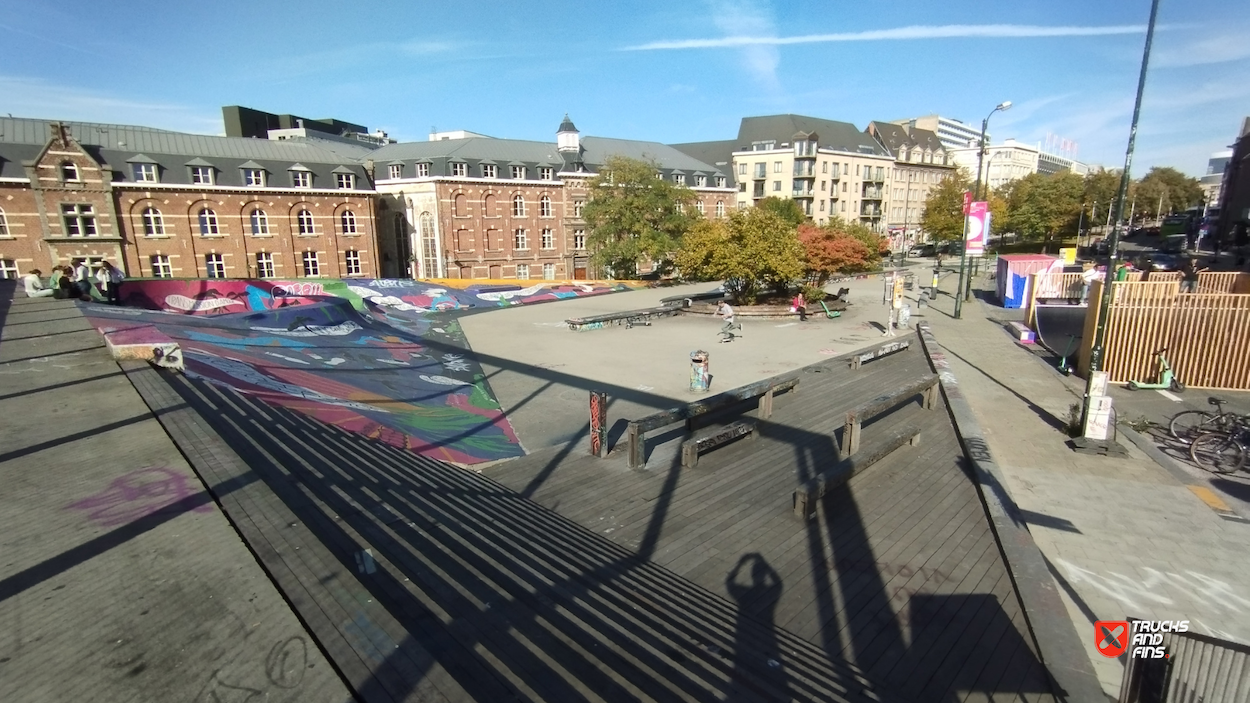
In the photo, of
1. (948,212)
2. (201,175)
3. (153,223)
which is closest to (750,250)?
(201,175)

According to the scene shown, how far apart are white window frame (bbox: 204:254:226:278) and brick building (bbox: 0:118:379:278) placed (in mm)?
93

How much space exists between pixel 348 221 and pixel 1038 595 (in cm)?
4873

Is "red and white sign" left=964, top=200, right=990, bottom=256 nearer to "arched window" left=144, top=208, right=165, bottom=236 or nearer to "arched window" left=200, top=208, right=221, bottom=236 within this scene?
"arched window" left=200, top=208, right=221, bottom=236

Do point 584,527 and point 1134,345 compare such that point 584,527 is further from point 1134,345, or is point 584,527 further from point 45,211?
point 45,211

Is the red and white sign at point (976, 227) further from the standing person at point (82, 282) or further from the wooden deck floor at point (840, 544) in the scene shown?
the standing person at point (82, 282)

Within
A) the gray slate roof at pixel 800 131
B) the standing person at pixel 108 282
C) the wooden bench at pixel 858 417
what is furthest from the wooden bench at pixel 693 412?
the gray slate roof at pixel 800 131

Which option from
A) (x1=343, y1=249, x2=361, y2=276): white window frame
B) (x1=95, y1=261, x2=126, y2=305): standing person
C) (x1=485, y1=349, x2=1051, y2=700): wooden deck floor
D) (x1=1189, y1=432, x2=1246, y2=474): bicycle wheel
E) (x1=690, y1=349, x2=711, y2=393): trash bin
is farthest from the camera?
(x1=343, y1=249, x2=361, y2=276): white window frame

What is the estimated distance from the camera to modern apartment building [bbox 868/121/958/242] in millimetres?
84000

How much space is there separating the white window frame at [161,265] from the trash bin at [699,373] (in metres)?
39.7

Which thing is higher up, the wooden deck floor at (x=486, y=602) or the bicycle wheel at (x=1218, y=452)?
the wooden deck floor at (x=486, y=602)

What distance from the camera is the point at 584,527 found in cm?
654

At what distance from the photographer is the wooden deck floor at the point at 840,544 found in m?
4.73

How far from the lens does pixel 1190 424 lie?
1197 centimetres

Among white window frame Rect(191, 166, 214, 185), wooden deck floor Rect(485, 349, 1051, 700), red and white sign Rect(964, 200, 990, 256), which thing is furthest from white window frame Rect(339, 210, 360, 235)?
wooden deck floor Rect(485, 349, 1051, 700)
